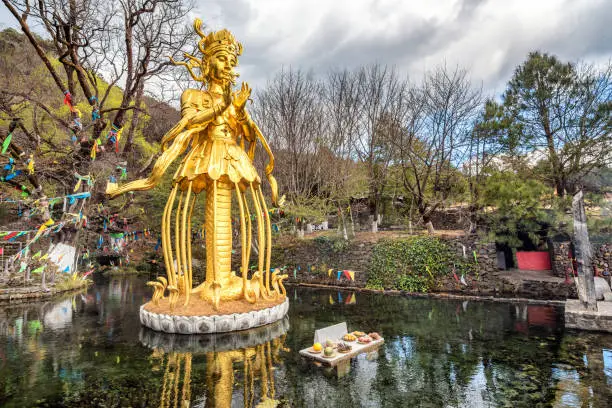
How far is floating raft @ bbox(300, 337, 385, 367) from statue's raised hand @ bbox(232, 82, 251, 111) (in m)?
5.01

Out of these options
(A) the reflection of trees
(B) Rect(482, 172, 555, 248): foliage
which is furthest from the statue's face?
(B) Rect(482, 172, 555, 248): foliage

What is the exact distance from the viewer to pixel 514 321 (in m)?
7.20

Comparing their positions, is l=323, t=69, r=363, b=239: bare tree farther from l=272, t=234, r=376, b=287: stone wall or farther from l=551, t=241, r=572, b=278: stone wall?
l=551, t=241, r=572, b=278: stone wall

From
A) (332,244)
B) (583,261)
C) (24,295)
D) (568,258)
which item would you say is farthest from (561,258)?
(24,295)

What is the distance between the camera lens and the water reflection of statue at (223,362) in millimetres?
3848

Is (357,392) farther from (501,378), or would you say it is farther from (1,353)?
(1,353)

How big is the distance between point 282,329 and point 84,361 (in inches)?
134

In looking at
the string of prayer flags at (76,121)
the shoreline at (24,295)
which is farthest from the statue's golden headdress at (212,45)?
the shoreline at (24,295)

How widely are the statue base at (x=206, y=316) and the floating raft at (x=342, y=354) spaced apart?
1659mm

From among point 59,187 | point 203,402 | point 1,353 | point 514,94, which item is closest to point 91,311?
point 1,353

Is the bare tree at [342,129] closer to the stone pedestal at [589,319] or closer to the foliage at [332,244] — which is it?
the foliage at [332,244]

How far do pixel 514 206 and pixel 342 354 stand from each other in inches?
377

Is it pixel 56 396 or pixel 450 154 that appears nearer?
pixel 56 396

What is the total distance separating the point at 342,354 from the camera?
16.6 feet
